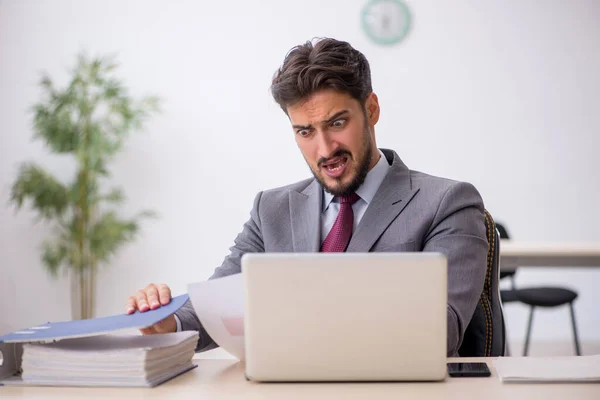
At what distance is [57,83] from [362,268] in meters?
4.81

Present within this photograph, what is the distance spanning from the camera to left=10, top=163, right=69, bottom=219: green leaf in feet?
16.1

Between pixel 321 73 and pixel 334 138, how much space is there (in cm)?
16

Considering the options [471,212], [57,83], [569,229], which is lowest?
[569,229]

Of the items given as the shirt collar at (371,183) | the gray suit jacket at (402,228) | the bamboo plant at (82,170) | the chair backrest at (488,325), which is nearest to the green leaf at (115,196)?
the bamboo plant at (82,170)

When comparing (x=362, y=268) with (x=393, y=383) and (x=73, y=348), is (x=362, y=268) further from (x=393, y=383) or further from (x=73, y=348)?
(x=73, y=348)

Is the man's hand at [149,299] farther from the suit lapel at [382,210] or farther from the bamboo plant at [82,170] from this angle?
the bamboo plant at [82,170]

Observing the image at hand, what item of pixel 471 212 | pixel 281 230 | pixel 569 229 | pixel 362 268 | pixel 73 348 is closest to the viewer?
pixel 362 268

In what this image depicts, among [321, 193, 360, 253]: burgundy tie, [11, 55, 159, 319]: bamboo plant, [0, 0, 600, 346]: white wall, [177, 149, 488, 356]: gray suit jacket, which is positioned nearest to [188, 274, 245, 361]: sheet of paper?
[177, 149, 488, 356]: gray suit jacket

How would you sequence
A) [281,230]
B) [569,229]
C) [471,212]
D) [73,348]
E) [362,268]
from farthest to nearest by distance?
1. [569,229]
2. [281,230]
3. [471,212]
4. [73,348]
5. [362,268]

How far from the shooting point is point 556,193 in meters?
5.29

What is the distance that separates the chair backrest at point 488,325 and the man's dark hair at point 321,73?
0.53m

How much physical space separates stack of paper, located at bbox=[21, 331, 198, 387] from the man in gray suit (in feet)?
1.06

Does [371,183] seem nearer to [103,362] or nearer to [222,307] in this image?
[222,307]

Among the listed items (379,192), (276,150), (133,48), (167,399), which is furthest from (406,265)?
(133,48)
